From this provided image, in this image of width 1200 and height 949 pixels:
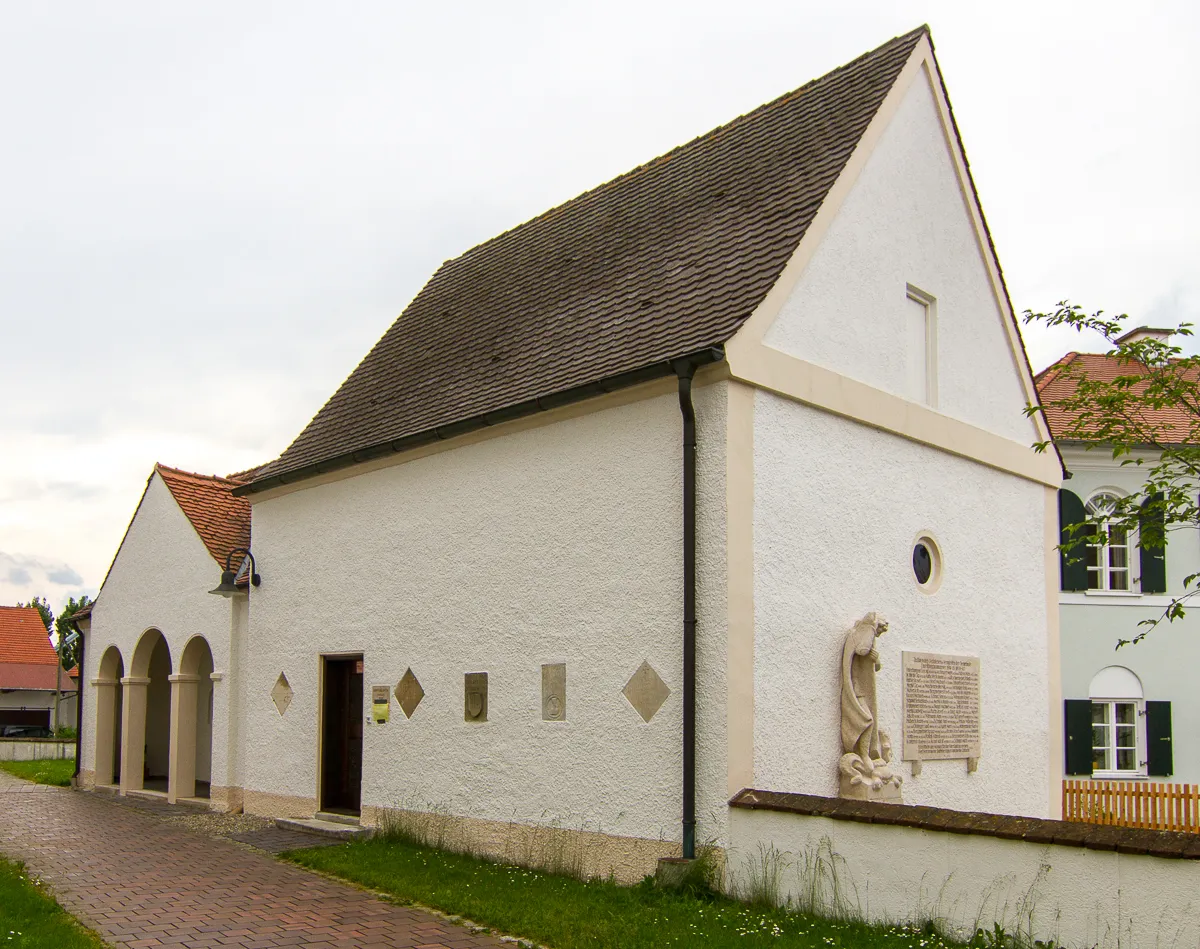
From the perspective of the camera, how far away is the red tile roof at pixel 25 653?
51.2 metres

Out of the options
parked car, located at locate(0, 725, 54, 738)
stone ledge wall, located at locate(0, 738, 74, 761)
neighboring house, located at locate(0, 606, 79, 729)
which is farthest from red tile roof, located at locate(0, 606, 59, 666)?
stone ledge wall, located at locate(0, 738, 74, 761)

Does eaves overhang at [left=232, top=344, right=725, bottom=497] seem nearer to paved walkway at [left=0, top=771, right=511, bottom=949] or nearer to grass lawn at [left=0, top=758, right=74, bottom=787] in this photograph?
paved walkway at [left=0, top=771, right=511, bottom=949]

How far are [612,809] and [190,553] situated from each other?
9931 mm

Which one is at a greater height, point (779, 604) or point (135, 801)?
point (779, 604)

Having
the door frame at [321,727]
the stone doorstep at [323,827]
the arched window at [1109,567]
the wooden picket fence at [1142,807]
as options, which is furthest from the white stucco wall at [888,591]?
the arched window at [1109,567]

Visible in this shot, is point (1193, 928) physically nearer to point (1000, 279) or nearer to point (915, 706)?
point (915, 706)

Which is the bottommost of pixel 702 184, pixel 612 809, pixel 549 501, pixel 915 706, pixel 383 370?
pixel 612 809

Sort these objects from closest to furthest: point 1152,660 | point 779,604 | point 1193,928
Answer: point 1193,928
point 779,604
point 1152,660

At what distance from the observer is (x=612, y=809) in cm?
1023

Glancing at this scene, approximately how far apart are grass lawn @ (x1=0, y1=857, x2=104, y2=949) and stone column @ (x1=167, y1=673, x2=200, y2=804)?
7.60 m

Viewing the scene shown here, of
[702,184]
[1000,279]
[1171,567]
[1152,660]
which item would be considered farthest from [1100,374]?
[702,184]

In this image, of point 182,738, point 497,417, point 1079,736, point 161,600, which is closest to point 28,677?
point 161,600

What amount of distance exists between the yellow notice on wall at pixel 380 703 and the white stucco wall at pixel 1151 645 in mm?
12982

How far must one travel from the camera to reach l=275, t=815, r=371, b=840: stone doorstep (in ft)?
42.6
